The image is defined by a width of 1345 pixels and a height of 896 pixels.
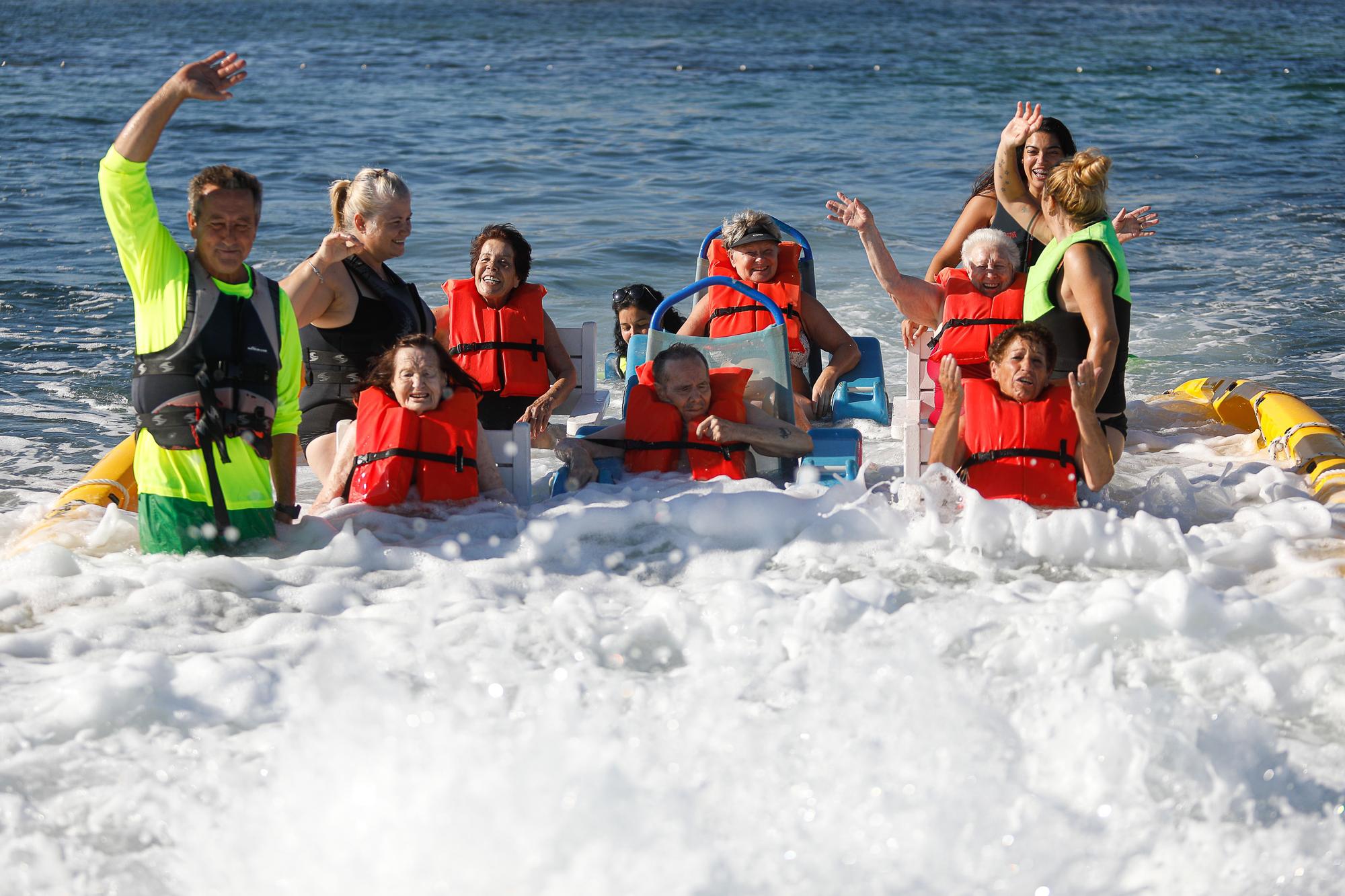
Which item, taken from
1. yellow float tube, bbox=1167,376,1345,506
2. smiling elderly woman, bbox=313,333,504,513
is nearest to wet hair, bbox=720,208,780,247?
smiling elderly woman, bbox=313,333,504,513

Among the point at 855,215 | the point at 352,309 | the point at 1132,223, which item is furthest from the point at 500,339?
the point at 1132,223

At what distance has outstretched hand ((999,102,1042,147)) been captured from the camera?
5699 millimetres

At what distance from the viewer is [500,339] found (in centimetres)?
634

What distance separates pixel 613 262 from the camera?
39.9ft

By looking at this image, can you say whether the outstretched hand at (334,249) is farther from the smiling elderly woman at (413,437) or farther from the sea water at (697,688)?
the sea water at (697,688)

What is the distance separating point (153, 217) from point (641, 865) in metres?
2.40

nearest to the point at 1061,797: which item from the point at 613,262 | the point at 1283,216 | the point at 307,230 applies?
the point at 613,262

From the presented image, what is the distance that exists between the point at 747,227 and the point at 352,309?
1.99m

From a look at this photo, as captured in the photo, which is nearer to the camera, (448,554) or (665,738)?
(665,738)

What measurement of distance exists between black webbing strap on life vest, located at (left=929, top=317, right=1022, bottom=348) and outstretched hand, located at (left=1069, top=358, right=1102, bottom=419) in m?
1.06

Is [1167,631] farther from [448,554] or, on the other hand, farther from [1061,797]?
[448,554]

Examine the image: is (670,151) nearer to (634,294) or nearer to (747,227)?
(634,294)

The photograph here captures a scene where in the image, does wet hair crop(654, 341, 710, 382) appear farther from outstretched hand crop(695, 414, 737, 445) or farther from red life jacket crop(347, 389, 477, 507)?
red life jacket crop(347, 389, 477, 507)

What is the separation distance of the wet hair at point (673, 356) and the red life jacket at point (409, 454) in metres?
0.89
